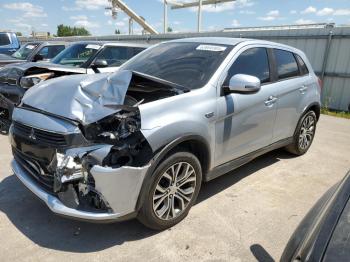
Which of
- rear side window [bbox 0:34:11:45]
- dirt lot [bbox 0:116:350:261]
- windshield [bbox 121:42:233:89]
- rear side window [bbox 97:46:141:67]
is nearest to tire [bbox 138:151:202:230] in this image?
dirt lot [bbox 0:116:350:261]

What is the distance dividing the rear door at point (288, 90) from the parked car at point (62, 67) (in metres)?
3.25

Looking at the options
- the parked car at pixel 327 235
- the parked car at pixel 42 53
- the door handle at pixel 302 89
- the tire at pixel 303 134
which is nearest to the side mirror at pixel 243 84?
the parked car at pixel 327 235

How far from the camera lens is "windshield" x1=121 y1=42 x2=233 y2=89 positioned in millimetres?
3454

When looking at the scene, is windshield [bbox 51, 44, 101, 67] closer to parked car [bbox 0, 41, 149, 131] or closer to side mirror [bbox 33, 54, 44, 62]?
parked car [bbox 0, 41, 149, 131]

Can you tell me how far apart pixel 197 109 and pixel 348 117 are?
7383mm

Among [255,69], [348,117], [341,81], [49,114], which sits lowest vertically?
[348,117]

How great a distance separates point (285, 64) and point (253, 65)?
34.5 inches

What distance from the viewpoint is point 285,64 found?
14.9 feet

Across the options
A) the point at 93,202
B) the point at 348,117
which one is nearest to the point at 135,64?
the point at 93,202

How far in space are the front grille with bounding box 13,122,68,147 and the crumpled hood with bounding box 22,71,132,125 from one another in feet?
0.64

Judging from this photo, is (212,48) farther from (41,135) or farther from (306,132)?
(306,132)

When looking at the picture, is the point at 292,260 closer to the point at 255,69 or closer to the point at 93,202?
the point at 93,202

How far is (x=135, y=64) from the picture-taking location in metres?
4.16

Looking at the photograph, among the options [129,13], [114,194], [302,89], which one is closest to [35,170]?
[114,194]
